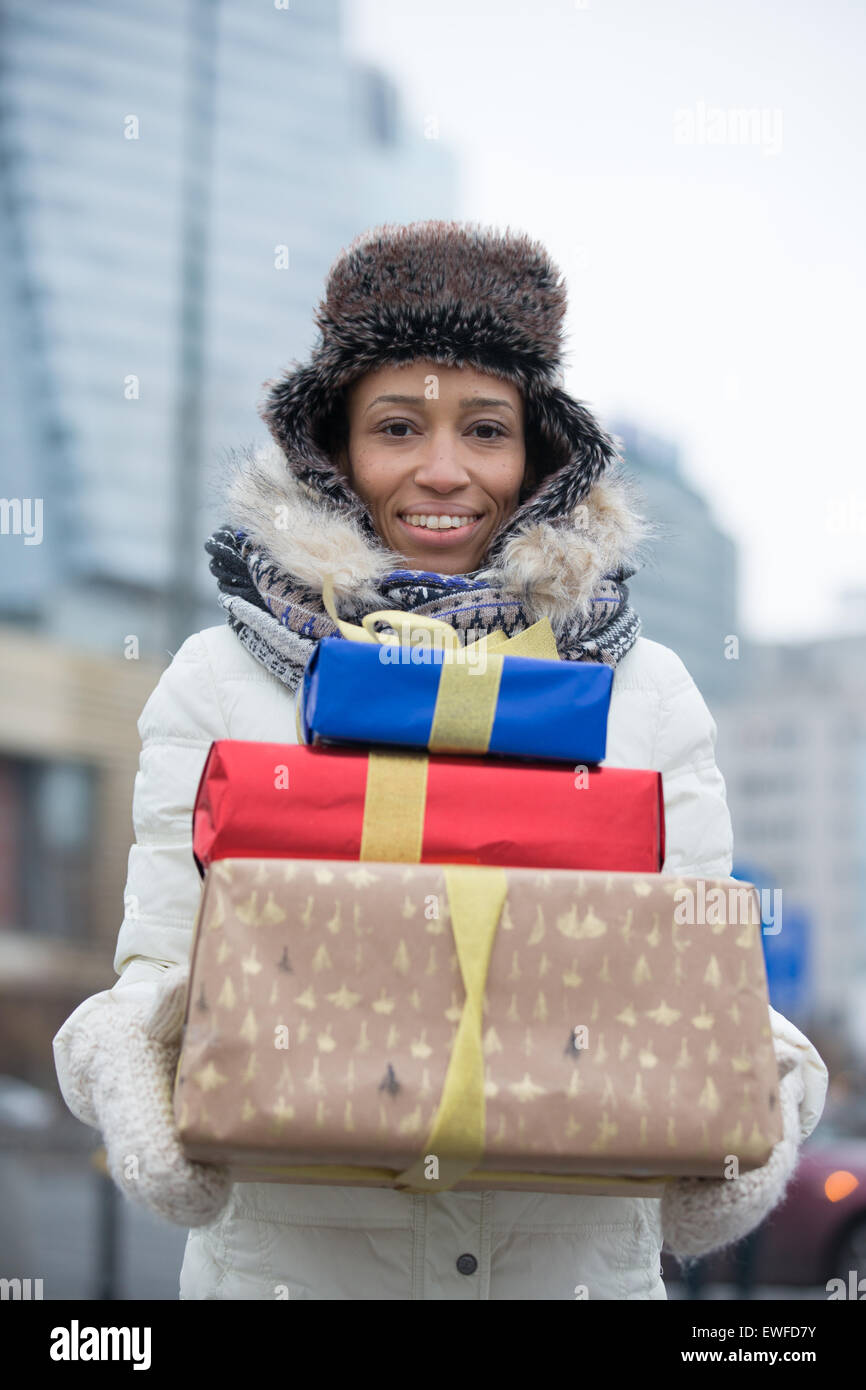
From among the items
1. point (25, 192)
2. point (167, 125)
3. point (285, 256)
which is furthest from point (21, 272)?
point (285, 256)

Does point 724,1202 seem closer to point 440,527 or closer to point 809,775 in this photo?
point 440,527

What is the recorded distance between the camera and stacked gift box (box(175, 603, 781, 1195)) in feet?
5.62

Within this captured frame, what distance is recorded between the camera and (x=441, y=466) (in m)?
2.46

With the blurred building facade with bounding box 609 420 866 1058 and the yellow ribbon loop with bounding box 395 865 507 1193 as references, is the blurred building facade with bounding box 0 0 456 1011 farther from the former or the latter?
the blurred building facade with bounding box 609 420 866 1058

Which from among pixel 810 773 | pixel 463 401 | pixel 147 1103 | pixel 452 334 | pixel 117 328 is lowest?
pixel 147 1103

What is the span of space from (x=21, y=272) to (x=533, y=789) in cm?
3023

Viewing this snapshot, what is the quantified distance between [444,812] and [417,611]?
0.51m

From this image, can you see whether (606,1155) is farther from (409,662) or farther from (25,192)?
(25,192)

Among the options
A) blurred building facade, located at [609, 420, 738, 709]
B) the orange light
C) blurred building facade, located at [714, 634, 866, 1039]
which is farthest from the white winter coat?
blurred building facade, located at [714, 634, 866, 1039]

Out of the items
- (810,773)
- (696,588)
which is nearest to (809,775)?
(810,773)

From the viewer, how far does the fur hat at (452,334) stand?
8.31 feet

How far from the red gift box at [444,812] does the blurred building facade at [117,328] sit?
14847mm

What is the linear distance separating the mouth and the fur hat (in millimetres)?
59
